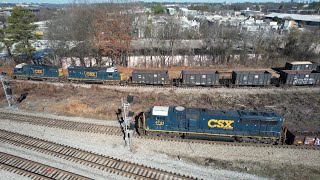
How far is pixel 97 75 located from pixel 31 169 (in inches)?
896

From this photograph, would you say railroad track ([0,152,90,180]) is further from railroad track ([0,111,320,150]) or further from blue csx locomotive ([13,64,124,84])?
blue csx locomotive ([13,64,124,84])

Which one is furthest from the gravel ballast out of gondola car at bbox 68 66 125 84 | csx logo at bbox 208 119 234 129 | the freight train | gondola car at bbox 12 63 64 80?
gondola car at bbox 12 63 64 80

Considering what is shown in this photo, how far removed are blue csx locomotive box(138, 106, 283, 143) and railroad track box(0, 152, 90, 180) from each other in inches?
335

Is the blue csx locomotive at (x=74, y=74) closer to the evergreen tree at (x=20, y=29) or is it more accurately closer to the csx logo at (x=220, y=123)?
the evergreen tree at (x=20, y=29)

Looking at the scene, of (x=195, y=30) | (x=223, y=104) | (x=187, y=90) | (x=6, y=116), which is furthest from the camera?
(x=195, y=30)

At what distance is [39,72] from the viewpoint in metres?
42.9

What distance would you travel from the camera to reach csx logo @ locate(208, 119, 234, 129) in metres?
21.0

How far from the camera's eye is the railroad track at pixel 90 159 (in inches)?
702

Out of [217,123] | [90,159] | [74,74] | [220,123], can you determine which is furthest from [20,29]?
[220,123]

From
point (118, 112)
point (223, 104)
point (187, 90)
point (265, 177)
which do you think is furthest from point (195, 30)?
point (265, 177)

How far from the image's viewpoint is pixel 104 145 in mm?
22203

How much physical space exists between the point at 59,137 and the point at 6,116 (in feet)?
34.1

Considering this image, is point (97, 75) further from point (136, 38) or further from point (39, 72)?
point (136, 38)

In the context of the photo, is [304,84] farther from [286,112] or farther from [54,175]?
[54,175]
